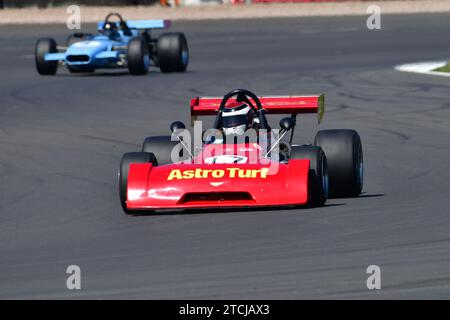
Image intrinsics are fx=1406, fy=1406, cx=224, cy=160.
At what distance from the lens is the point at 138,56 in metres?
28.1

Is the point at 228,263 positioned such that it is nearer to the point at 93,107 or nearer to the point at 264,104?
the point at 264,104

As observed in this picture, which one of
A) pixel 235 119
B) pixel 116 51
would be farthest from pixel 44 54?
pixel 235 119

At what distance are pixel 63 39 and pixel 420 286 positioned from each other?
102 ft

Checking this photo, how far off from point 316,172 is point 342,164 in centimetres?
84

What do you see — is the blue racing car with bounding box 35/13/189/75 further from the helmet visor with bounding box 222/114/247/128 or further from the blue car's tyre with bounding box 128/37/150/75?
the helmet visor with bounding box 222/114/247/128

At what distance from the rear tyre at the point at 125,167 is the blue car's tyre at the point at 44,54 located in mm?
15931

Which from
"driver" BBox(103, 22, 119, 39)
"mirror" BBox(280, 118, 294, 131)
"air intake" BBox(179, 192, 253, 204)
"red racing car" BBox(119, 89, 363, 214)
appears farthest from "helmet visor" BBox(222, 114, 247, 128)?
"driver" BBox(103, 22, 119, 39)

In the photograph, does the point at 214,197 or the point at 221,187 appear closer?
the point at 221,187

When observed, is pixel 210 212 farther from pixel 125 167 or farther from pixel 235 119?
pixel 235 119

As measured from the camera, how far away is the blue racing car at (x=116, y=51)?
28.2 metres

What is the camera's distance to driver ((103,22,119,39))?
2905cm

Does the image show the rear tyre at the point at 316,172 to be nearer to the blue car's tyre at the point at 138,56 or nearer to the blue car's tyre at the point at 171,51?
the blue car's tyre at the point at 138,56

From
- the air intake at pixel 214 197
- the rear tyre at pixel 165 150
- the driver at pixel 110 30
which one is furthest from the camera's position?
the driver at pixel 110 30

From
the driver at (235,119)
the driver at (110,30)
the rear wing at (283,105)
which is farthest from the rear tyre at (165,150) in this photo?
the driver at (110,30)
